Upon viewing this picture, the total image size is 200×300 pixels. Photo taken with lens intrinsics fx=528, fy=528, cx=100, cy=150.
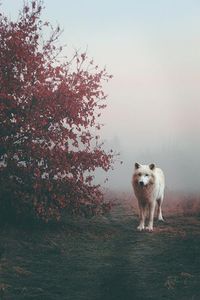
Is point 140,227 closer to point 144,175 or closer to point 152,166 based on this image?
point 144,175

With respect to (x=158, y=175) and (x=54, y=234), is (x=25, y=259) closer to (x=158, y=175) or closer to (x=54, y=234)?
(x=54, y=234)

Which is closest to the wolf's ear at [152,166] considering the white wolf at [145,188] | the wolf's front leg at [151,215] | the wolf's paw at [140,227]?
the white wolf at [145,188]

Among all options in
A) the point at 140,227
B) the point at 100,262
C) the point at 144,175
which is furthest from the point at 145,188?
the point at 100,262

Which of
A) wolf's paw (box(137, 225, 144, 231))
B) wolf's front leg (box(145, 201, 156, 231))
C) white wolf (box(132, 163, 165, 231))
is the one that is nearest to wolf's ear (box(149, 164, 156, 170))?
white wolf (box(132, 163, 165, 231))

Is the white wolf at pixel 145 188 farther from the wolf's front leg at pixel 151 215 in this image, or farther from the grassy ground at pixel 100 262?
the grassy ground at pixel 100 262

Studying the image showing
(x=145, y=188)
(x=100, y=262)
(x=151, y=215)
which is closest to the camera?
(x=100, y=262)

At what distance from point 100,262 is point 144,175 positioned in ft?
15.8

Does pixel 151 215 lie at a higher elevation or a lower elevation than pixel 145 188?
lower

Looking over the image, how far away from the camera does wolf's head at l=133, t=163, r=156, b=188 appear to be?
18.7 meters

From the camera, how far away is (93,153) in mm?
18656

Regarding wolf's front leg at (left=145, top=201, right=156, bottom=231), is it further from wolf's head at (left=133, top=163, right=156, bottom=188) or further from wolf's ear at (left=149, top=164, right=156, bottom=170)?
wolf's ear at (left=149, top=164, right=156, bottom=170)

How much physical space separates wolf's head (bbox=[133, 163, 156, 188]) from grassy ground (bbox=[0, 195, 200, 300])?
1.77 meters

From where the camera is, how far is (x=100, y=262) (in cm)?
1503

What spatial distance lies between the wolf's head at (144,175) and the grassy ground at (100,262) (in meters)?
1.77
